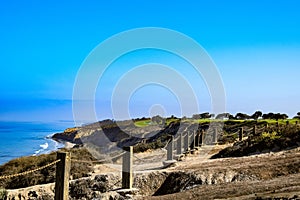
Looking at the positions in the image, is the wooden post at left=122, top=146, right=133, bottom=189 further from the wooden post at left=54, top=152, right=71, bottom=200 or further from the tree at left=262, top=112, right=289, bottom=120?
the tree at left=262, top=112, right=289, bottom=120

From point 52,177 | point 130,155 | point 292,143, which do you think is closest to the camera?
point 130,155

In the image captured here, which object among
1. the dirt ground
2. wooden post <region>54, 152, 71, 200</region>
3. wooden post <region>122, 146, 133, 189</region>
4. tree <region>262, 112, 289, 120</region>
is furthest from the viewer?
tree <region>262, 112, 289, 120</region>

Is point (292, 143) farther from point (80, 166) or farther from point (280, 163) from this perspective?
point (80, 166)

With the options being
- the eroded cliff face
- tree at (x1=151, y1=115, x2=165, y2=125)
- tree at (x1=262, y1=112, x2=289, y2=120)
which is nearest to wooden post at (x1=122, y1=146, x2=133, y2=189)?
the eroded cliff face

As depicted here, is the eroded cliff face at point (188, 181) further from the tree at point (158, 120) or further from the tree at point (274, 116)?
the tree at point (274, 116)

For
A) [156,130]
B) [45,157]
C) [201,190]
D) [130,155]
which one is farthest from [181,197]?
[156,130]

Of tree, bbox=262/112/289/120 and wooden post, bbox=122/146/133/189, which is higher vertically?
tree, bbox=262/112/289/120

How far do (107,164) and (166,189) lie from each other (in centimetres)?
772

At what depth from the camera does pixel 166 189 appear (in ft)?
41.4

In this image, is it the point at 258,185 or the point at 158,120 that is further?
the point at 158,120

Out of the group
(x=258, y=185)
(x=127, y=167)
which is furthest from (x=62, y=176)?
(x=258, y=185)

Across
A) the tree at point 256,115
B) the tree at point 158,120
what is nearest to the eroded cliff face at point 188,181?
the tree at point 158,120

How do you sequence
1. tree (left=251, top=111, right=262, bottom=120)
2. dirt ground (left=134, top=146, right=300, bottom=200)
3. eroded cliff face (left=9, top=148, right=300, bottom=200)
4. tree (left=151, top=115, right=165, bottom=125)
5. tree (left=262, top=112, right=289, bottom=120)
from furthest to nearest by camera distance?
tree (left=251, top=111, right=262, bottom=120), tree (left=262, top=112, right=289, bottom=120), tree (left=151, top=115, right=165, bottom=125), eroded cliff face (left=9, top=148, right=300, bottom=200), dirt ground (left=134, top=146, right=300, bottom=200)

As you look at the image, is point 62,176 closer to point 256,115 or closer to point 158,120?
point 158,120
